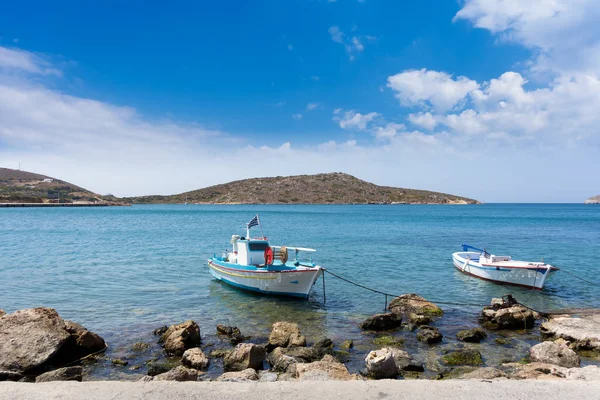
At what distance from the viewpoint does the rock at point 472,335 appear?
14.6 m

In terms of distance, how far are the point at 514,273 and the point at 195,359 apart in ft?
67.8

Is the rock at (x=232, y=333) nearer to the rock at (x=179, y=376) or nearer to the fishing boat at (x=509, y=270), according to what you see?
the rock at (x=179, y=376)

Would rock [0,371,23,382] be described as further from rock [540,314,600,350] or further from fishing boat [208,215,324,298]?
rock [540,314,600,350]

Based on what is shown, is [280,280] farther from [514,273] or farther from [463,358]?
[514,273]

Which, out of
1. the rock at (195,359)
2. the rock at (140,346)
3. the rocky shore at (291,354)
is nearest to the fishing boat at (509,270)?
the rocky shore at (291,354)

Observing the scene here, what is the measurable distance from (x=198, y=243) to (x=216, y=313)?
2979 centimetres

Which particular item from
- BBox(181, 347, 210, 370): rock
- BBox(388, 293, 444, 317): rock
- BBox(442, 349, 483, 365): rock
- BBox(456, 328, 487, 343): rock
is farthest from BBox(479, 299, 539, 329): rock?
BBox(181, 347, 210, 370): rock

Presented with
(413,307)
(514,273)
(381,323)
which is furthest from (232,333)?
(514,273)

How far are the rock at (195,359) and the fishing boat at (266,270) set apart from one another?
367 inches

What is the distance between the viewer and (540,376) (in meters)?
9.54

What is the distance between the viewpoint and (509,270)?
25.2 meters

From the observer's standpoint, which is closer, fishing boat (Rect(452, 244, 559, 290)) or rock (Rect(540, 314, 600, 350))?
rock (Rect(540, 314, 600, 350))

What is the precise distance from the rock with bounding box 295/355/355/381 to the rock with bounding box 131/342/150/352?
6305mm

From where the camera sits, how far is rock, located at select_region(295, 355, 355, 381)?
29.9 feet
